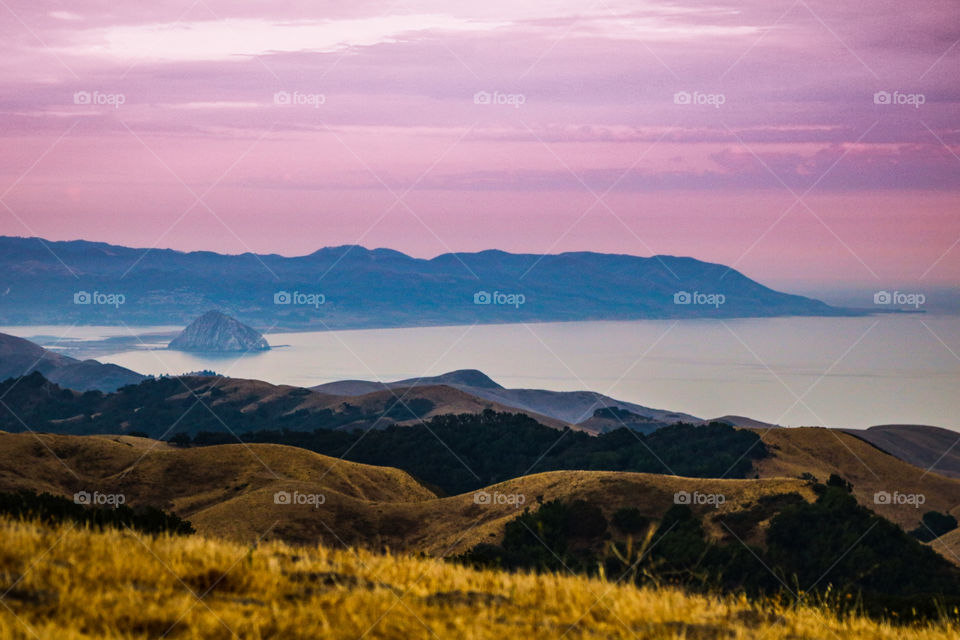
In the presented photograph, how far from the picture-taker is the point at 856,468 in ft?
251

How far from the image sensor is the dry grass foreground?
7477 millimetres

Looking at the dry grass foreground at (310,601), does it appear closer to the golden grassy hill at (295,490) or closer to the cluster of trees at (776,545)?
the cluster of trees at (776,545)

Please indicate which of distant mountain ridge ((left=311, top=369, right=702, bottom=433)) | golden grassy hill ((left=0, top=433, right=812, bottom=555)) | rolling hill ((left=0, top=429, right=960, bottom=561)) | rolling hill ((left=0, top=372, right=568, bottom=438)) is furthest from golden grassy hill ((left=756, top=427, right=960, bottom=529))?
distant mountain ridge ((left=311, top=369, right=702, bottom=433))

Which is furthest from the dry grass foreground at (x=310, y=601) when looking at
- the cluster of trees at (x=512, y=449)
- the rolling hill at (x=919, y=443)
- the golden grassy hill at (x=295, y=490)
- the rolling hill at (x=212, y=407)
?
the rolling hill at (x=919, y=443)

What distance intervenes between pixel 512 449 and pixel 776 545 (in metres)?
51.1

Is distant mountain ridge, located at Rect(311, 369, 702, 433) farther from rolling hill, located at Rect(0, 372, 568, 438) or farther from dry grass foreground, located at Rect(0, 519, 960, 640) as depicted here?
dry grass foreground, located at Rect(0, 519, 960, 640)

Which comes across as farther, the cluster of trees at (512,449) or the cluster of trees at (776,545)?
the cluster of trees at (512,449)

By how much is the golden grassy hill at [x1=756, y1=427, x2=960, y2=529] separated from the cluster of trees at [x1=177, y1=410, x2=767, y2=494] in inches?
82.3

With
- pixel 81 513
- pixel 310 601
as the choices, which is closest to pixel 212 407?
pixel 81 513

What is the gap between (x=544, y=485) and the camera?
148 ft

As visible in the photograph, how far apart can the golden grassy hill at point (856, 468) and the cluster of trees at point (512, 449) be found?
2.09 meters

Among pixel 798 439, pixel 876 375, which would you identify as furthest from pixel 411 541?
pixel 876 375

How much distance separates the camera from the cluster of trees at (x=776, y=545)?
35812 millimetres

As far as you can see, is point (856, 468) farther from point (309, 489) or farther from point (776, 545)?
point (309, 489)
